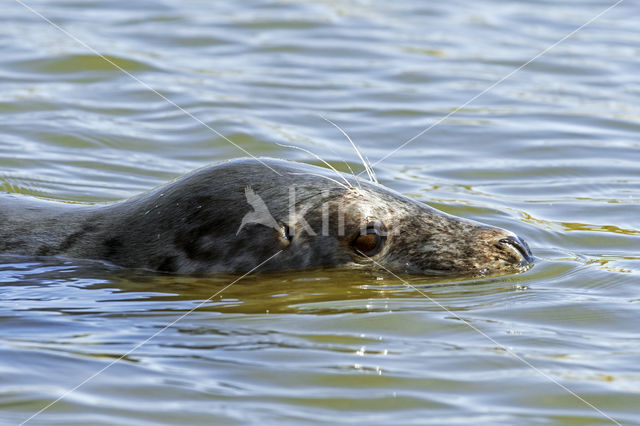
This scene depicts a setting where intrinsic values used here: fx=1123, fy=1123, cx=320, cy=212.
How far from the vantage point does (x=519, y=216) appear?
7.38 metres

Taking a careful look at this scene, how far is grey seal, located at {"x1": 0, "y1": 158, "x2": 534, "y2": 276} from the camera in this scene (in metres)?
5.73

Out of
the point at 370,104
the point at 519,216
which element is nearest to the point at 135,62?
the point at 370,104

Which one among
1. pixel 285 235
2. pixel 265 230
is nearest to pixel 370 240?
pixel 285 235

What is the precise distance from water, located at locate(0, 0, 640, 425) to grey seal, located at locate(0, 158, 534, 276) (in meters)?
0.12

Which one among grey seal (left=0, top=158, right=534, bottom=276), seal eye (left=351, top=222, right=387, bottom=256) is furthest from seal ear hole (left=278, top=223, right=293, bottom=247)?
seal eye (left=351, top=222, right=387, bottom=256)

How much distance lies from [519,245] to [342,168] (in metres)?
2.76

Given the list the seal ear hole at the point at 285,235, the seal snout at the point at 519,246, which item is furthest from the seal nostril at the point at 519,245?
the seal ear hole at the point at 285,235

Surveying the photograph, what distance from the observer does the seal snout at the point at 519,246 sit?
6.00m

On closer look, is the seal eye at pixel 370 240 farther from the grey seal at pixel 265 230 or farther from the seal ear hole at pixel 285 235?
the seal ear hole at pixel 285 235

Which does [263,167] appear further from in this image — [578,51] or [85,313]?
[578,51]

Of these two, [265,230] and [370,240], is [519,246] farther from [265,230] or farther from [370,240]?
[265,230]

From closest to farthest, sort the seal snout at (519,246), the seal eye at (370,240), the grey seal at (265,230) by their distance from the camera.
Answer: the grey seal at (265,230) → the seal eye at (370,240) → the seal snout at (519,246)

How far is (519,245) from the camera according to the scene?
19.8ft

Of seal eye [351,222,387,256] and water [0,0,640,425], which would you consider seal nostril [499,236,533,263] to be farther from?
seal eye [351,222,387,256]
